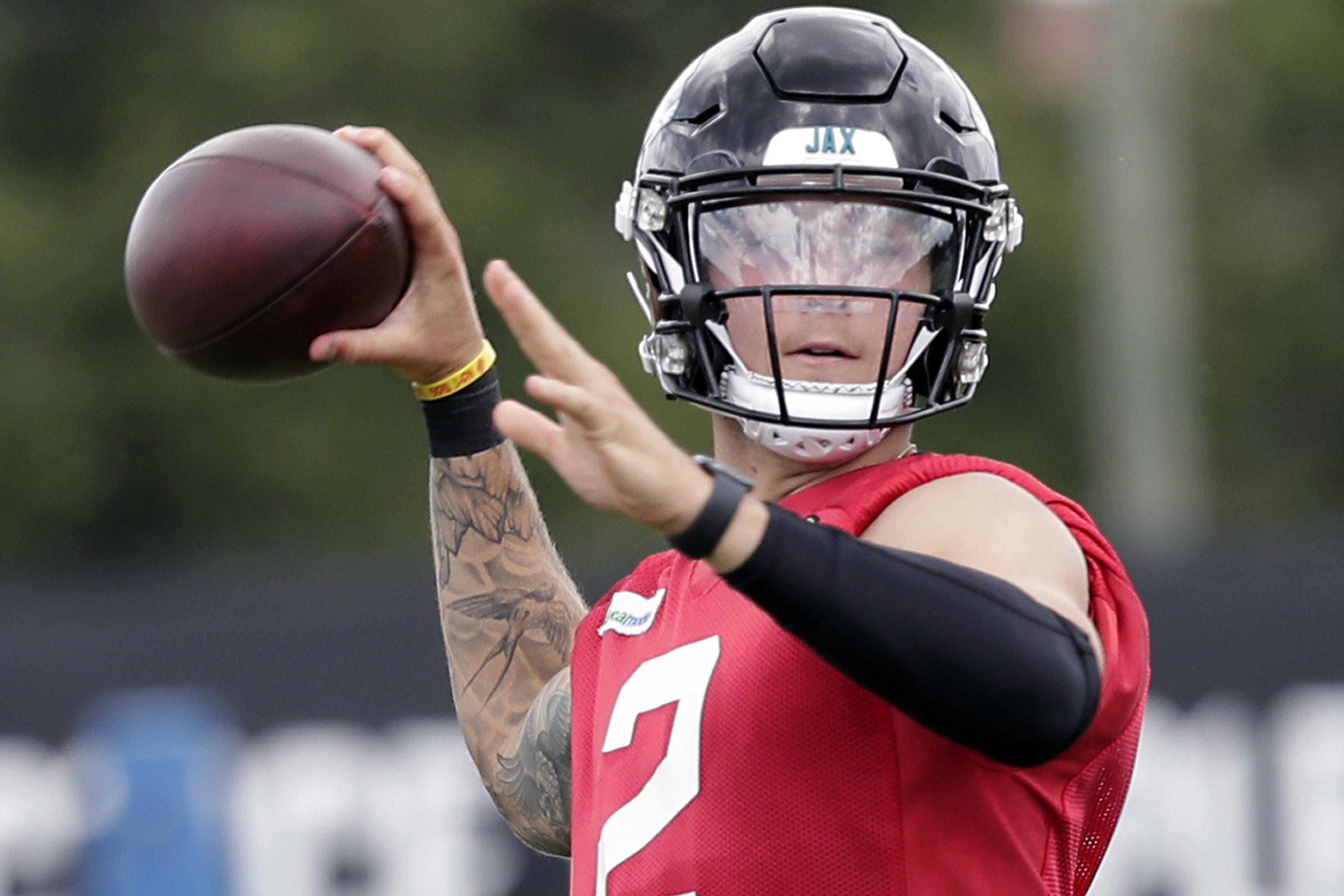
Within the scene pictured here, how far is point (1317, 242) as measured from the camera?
58.3 ft

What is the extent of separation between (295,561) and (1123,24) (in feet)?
26.3

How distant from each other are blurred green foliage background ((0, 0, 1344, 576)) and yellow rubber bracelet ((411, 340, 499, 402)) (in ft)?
32.3

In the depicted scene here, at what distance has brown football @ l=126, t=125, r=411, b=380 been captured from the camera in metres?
2.69

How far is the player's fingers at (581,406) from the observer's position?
197 cm

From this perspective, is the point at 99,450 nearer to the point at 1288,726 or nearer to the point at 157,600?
the point at 157,600

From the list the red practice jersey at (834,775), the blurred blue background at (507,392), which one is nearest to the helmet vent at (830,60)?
the red practice jersey at (834,775)

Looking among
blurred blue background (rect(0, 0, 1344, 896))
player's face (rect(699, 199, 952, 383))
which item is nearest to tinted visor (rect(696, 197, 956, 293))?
player's face (rect(699, 199, 952, 383))

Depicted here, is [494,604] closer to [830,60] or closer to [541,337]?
[830,60]

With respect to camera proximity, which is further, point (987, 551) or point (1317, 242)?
point (1317, 242)

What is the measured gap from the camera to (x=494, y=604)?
313 centimetres

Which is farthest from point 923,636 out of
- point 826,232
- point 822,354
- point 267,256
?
point 267,256

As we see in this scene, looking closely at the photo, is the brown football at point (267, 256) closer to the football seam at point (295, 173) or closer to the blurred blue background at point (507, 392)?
the football seam at point (295, 173)

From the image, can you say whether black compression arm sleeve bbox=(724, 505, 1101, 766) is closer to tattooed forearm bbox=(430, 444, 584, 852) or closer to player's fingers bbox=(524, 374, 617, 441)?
player's fingers bbox=(524, 374, 617, 441)

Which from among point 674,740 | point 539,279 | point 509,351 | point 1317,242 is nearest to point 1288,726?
point 674,740
